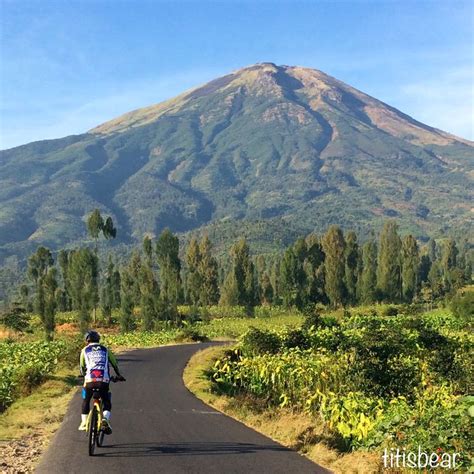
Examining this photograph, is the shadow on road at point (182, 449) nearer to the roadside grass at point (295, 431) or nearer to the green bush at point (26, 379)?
the roadside grass at point (295, 431)

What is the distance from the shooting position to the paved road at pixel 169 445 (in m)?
10.7

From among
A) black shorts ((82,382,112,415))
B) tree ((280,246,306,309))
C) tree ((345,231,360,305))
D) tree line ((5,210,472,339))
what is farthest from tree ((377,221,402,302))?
black shorts ((82,382,112,415))

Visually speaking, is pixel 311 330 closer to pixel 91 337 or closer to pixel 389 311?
pixel 91 337

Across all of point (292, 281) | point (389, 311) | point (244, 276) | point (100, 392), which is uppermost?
point (100, 392)

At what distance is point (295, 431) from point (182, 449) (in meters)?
2.54

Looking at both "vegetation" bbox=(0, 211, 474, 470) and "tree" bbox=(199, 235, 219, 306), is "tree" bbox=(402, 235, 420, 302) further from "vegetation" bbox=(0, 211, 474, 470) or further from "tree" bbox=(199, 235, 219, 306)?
"tree" bbox=(199, 235, 219, 306)

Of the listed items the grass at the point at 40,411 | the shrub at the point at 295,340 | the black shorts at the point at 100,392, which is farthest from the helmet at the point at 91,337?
the shrub at the point at 295,340

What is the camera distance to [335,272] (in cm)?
9038

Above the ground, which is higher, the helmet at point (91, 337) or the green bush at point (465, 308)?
the helmet at point (91, 337)

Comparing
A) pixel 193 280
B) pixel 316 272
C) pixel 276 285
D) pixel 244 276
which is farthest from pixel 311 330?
pixel 276 285

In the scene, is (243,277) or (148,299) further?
(243,277)

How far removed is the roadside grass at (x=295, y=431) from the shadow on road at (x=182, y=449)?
0.55 metres

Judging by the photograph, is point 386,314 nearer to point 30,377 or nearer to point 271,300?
point 271,300

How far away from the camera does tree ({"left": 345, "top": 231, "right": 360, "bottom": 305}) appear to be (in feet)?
302
